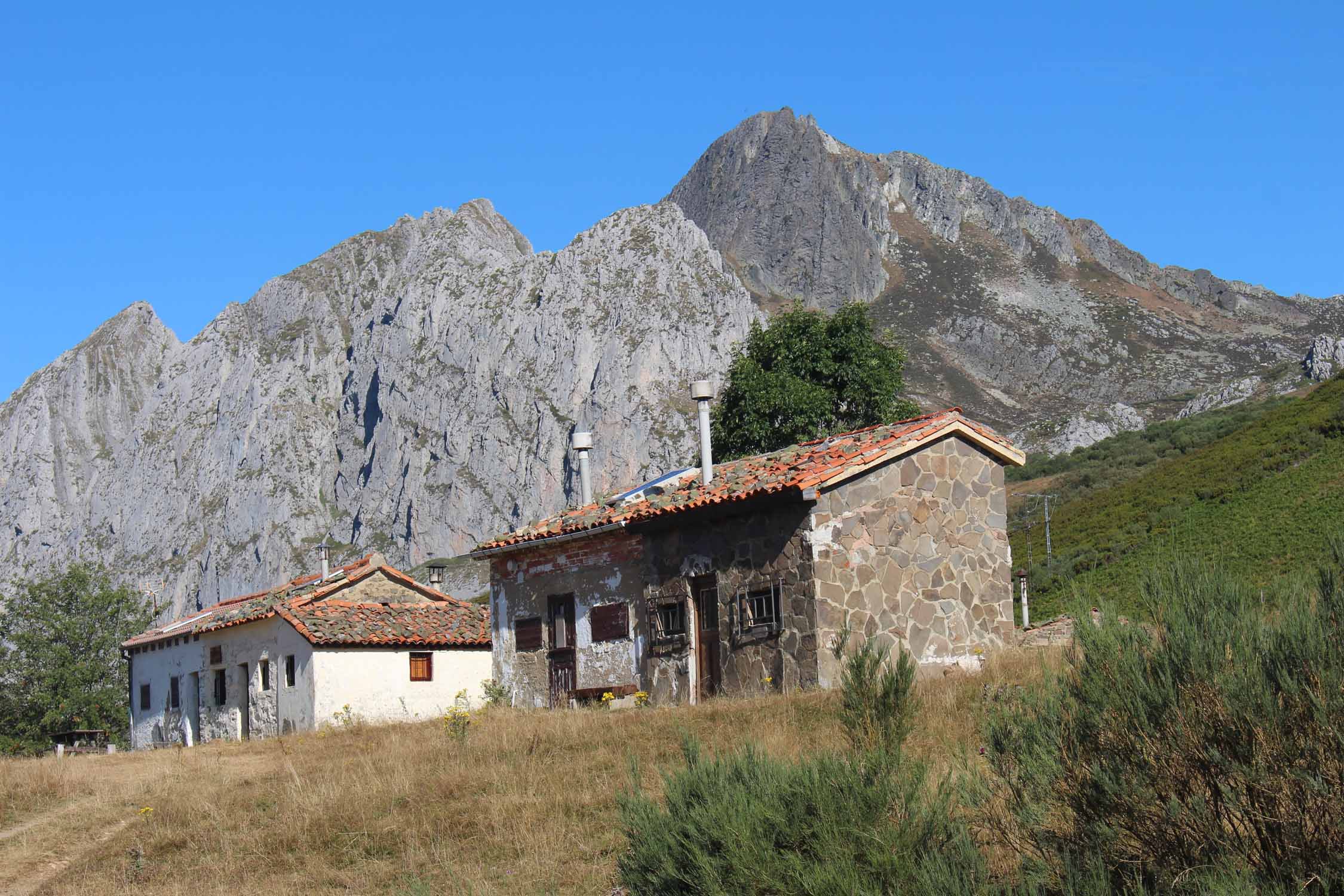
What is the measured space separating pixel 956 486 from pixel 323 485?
147m

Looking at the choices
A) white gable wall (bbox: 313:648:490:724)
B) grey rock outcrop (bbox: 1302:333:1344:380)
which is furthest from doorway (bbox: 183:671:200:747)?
grey rock outcrop (bbox: 1302:333:1344:380)

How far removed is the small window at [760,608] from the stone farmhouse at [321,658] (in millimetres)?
13865

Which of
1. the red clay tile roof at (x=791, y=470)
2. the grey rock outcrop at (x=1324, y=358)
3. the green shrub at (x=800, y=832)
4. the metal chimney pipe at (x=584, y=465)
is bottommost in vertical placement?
the green shrub at (x=800, y=832)

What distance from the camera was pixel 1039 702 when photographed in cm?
813

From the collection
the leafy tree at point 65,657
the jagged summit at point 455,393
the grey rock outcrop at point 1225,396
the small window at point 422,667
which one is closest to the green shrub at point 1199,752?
the small window at point 422,667

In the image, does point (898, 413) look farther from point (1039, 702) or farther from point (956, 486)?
point (1039, 702)

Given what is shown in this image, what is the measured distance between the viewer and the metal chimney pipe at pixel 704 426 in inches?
933

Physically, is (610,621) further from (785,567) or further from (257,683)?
(257,683)

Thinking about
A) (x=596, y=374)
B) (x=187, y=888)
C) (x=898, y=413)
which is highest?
(x=596, y=374)

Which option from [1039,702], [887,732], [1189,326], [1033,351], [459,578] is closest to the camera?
[1039,702]

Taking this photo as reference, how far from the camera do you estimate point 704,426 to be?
24.8m

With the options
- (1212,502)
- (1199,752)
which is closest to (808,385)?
(1212,502)

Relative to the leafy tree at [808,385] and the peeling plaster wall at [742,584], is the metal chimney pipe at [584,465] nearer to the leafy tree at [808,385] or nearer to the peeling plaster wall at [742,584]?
the peeling plaster wall at [742,584]

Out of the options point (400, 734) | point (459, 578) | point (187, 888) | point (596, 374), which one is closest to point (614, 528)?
point (400, 734)
